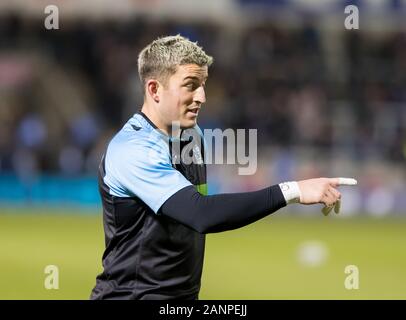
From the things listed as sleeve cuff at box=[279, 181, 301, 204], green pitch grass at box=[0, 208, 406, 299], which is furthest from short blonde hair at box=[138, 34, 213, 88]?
green pitch grass at box=[0, 208, 406, 299]

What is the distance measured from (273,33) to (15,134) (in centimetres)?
845

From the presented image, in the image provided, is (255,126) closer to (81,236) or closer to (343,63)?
(343,63)

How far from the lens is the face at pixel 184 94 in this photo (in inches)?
223

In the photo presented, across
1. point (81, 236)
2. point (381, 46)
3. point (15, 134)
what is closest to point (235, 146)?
point (81, 236)

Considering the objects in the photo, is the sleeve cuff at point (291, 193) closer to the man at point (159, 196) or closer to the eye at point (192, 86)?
the man at point (159, 196)

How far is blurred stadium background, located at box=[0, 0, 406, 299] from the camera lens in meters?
22.3

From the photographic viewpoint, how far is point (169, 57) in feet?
18.5

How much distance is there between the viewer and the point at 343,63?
28594 millimetres

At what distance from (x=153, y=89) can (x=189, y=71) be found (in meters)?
0.25

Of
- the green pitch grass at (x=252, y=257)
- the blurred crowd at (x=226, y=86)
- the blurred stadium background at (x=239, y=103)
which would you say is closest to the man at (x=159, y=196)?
the green pitch grass at (x=252, y=257)

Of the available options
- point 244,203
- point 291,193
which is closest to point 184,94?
point 244,203

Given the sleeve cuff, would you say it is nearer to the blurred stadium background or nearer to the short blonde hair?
the short blonde hair

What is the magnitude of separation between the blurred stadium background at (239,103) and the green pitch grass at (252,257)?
0.37ft

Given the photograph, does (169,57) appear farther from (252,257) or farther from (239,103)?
(239,103)
